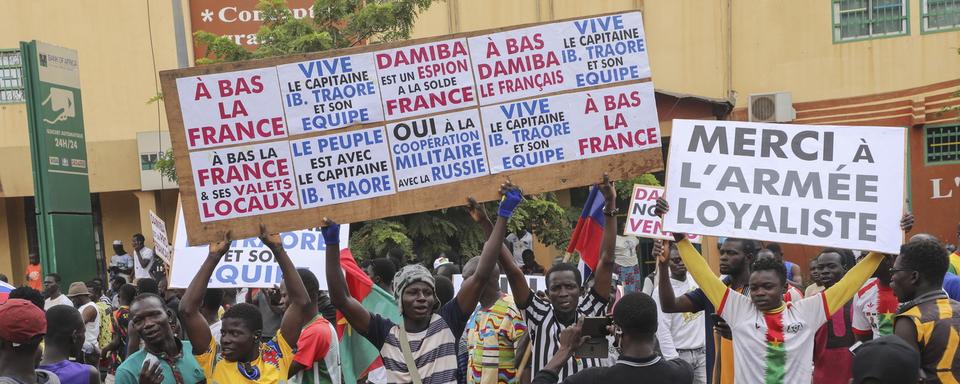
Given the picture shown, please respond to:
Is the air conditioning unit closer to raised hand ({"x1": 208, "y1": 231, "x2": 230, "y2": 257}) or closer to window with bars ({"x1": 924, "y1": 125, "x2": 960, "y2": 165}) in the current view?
window with bars ({"x1": 924, "y1": 125, "x2": 960, "y2": 165})

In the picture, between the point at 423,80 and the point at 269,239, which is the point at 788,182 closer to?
the point at 423,80

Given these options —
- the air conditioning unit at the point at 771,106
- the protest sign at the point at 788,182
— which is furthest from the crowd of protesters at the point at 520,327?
the air conditioning unit at the point at 771,106

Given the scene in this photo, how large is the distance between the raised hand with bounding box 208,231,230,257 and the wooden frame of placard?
0.03 metres

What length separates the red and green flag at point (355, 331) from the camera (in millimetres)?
7215

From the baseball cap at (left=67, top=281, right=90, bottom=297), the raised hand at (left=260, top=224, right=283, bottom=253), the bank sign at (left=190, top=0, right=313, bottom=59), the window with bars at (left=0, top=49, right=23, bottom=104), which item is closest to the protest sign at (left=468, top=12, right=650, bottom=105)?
the raised hand at (left=260, top=224, right=283, bottom=253)

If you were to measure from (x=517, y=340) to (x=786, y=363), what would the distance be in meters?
1.62

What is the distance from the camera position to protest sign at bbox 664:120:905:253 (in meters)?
6.62

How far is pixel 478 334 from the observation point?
271 inches

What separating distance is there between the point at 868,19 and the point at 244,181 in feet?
63.7

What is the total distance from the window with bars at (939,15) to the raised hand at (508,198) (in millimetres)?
18708

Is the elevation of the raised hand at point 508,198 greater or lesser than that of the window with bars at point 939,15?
lesser

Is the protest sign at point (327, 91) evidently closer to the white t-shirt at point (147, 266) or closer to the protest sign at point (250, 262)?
the protest sign at point (250, 262)

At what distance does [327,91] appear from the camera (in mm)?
6758

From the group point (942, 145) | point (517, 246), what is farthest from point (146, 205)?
point (942, 145)
